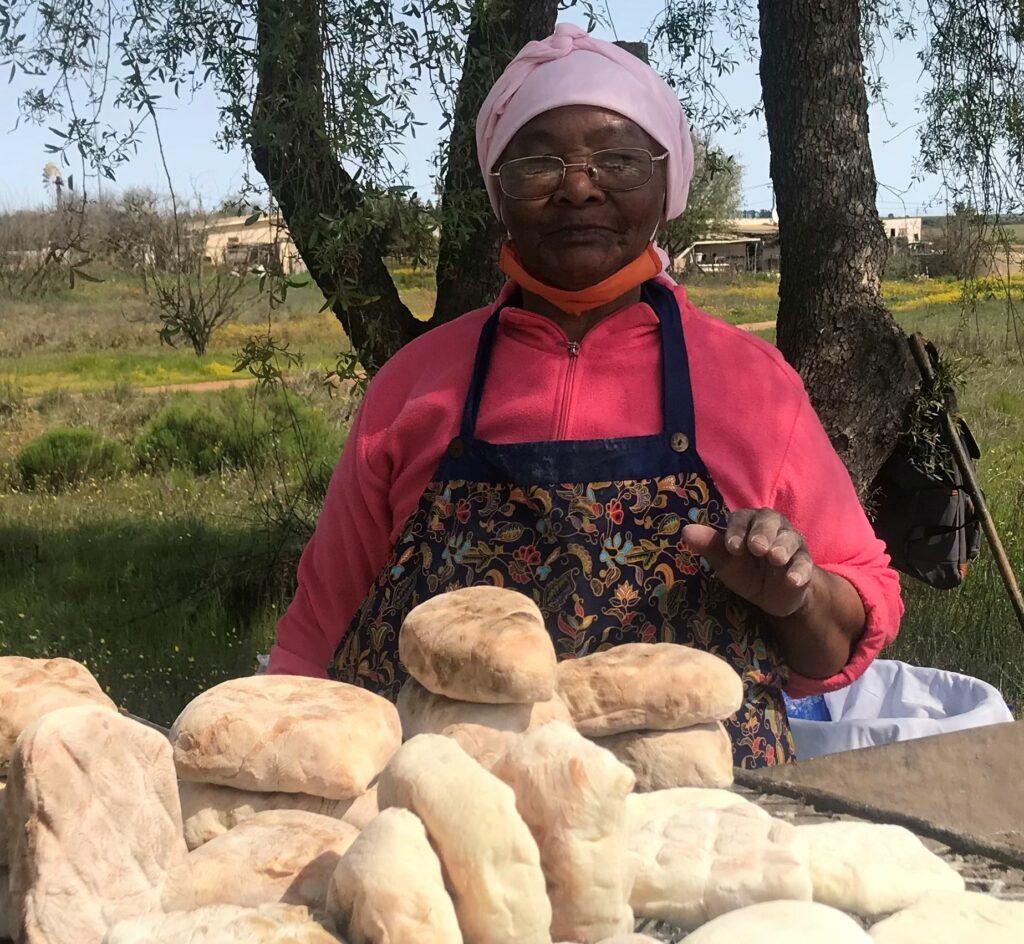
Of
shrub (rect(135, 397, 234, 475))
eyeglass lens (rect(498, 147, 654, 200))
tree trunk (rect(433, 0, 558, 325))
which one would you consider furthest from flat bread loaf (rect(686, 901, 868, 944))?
shrub (rect(135, 397, 234, 475))

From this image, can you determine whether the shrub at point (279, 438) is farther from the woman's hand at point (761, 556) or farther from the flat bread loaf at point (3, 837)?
the flat bread loaf at point (3, 837)

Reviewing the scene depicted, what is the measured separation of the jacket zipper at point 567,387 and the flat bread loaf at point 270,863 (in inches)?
41.9

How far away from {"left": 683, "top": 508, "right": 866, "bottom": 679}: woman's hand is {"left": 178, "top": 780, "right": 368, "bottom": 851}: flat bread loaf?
66 centimetres

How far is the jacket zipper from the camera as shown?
1957 mm

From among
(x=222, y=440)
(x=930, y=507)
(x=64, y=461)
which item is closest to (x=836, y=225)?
(x=930, y=507)

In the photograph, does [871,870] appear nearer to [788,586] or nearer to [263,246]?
[788,586]

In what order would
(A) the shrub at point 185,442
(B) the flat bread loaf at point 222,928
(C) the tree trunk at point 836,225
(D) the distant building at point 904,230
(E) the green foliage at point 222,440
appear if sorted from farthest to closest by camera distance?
(A) the shrub at point 185,442, (E) the green foliage at point 222,440, (D) the distant building at point 904,230, (C) the tree trunk at point 836,225, (B) the flat bread loaf at point 222,928

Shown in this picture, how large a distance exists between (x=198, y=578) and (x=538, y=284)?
13.0 ft

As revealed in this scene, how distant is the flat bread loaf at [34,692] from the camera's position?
41.5 inches

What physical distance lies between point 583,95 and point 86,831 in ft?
4.81

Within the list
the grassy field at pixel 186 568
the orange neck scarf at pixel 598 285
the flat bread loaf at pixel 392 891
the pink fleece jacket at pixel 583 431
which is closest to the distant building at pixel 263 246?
the grassy field at pixel 186 568

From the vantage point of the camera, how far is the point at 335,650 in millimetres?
2164

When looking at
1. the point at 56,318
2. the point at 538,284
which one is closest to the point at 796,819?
Result: the point at 538,284

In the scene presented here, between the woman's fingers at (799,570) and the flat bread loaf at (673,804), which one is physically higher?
the woman's fingers at (799,570)
